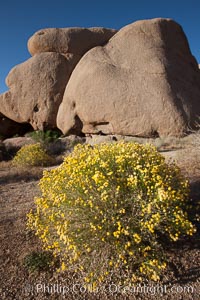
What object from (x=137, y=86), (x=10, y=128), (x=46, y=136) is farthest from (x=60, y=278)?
(x=10, y=128)

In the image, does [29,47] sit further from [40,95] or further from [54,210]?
[54,210]

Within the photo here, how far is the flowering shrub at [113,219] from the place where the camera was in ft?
7.07

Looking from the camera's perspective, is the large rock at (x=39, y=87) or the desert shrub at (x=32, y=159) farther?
the large rock at (x=39, y=87)

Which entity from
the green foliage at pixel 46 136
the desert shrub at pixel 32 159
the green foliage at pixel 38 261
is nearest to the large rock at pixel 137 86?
the green foliage at pixel 46 136

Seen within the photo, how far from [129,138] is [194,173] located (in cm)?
471

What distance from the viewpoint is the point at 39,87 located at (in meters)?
12.0

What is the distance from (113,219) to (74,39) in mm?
11305

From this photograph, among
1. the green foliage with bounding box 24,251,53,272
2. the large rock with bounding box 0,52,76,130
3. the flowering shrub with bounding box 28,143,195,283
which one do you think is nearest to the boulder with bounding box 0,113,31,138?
the large rock with bounding box 0,52,76,130

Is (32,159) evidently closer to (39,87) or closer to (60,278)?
(39,87)

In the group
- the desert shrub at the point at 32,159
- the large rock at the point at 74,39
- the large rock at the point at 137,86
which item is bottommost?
the desert shrub at the point at 32,159

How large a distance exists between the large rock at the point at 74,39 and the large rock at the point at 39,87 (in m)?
0.41

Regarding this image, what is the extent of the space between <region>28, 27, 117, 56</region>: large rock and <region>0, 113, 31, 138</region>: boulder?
477 cm

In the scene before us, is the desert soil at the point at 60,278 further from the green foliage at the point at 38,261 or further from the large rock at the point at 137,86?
the large rock at the point at 137,86

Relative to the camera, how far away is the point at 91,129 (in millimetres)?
10195
